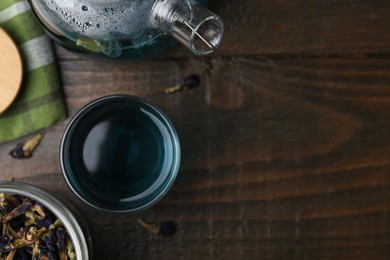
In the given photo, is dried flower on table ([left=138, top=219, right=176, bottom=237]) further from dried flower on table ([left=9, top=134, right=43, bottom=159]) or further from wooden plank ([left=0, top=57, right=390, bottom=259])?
dried flower on table ([left=9, top=134, right=43, bottom=159])

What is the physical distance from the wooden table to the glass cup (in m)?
0.03

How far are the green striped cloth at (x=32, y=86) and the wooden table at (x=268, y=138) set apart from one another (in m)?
0.01

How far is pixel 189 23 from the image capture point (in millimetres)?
501

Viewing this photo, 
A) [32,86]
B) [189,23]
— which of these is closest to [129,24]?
[189,23]

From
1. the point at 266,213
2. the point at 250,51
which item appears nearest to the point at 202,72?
the point at 250,51

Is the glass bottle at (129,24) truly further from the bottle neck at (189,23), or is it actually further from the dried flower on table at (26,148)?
the dried flower on table at (26,148)

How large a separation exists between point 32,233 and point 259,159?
0.82 ft

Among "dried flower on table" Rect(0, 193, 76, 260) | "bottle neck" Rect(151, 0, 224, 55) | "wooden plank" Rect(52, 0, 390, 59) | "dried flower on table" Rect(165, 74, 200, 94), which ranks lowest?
"dried flower on table" Rect(0, 193, 76, 260)

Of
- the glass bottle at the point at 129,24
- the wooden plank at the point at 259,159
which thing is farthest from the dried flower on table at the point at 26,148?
the glass bottle at the point at 129,24

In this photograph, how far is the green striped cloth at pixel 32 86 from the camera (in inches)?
25.7

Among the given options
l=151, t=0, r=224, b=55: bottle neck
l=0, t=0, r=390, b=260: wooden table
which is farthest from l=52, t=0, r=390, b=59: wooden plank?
l=151, t=0, r=224, b=55: bottle neck

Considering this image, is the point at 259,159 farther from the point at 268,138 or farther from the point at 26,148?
the point at 26,148

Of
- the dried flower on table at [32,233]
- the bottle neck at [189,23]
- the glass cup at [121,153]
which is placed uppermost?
the bottle neck at [189,23]

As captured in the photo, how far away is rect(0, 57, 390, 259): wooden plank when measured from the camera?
2.20 feet
